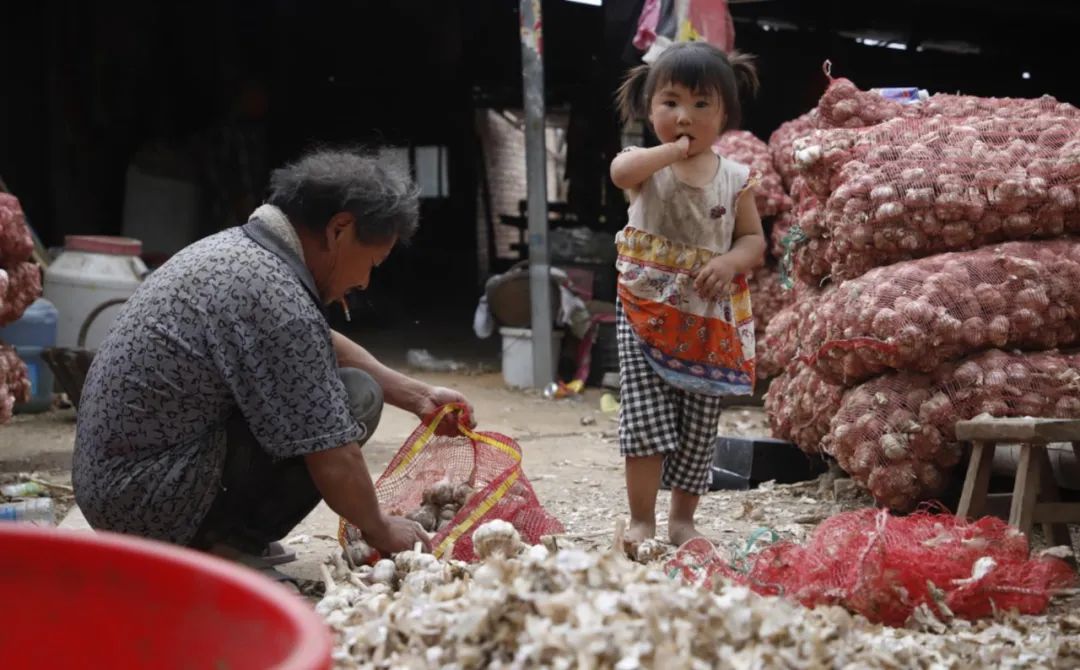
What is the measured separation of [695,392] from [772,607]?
5.60 feet

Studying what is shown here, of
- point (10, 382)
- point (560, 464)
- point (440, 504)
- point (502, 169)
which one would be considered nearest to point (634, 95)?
point (440, 504)

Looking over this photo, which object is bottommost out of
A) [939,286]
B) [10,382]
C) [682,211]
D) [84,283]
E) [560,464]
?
[560,464]

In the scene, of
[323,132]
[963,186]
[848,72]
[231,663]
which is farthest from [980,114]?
[323,132]

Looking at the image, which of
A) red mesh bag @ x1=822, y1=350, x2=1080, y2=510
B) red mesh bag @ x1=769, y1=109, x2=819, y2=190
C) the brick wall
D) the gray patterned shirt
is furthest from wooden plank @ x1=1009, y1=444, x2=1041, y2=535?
the brick wall

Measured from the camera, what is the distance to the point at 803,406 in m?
4.52

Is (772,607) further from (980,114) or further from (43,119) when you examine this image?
(43,119)

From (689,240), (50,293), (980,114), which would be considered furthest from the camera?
(50,293)

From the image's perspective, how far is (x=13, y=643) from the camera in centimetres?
124

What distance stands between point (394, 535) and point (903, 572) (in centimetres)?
125

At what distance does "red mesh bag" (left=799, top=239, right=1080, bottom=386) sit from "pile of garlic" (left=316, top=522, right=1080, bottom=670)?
148 cm

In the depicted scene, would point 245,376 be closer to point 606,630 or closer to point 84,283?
point 606,630

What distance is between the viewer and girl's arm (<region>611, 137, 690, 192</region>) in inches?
140

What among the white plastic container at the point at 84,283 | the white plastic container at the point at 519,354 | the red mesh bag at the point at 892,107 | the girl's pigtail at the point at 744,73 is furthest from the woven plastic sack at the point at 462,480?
the white plastic container at the point at 519,354

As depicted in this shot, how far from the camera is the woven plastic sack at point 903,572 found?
109 inches
